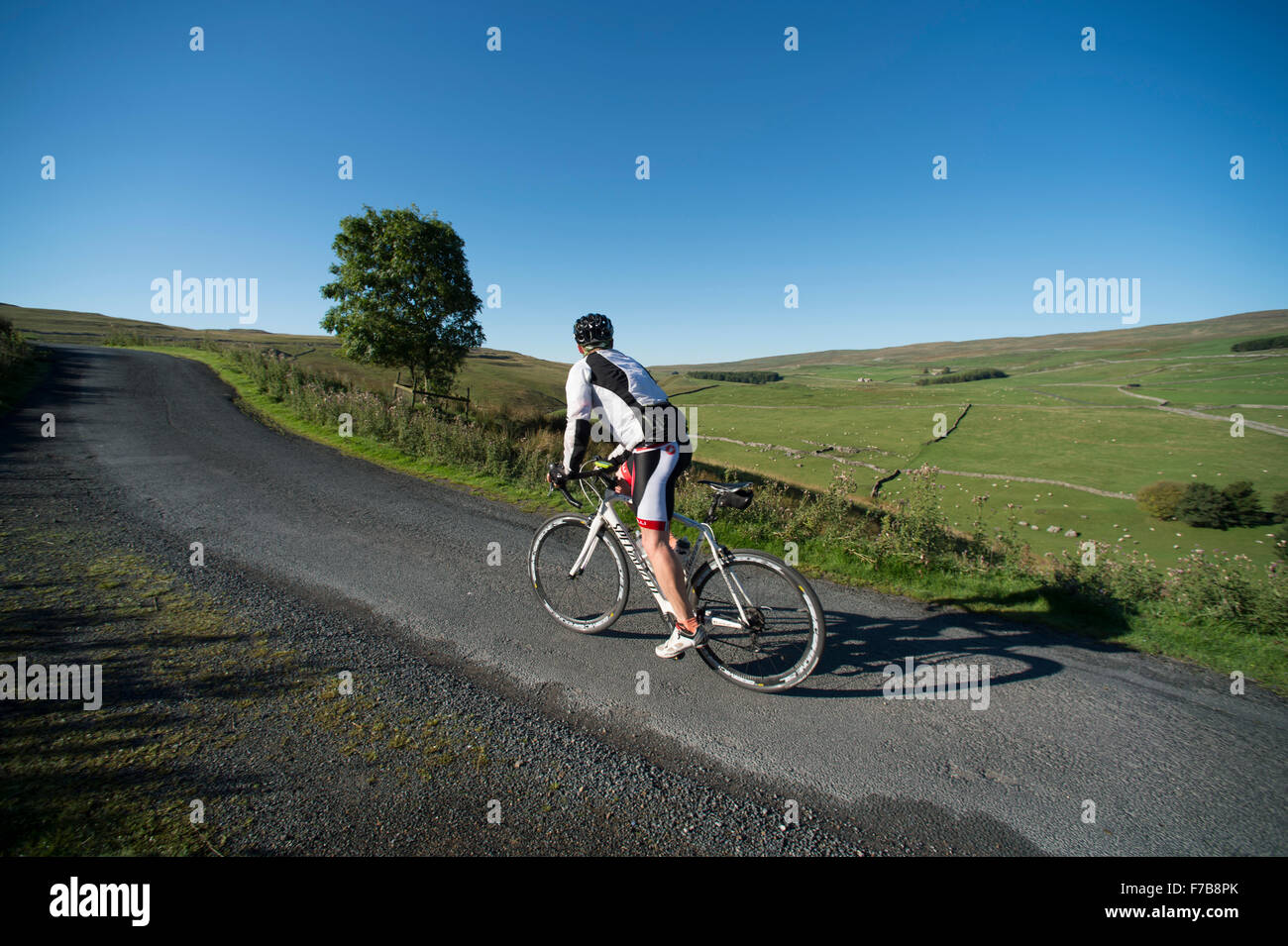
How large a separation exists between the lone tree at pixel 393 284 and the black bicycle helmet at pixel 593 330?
60.4 ft

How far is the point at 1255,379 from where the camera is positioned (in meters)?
79.1

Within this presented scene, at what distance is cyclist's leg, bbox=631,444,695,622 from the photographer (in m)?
4.00

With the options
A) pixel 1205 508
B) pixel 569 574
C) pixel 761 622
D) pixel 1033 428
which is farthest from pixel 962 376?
pixel 761 622

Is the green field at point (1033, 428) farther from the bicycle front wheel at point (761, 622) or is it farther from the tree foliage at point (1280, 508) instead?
the bicycle front wheel at point (761, 622)

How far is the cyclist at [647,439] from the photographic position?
157 inches

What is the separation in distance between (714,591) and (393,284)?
2041cm

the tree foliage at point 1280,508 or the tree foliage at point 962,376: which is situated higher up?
the tree foliage at point 962,376

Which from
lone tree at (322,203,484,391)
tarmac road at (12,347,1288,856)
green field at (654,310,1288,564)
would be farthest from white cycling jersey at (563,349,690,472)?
lone tree at (322,203,484,391)

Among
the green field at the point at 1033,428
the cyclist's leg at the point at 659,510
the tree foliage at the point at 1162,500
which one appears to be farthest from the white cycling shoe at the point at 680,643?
the tree foliage at the point at 1162,500

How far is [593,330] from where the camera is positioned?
4266 mm

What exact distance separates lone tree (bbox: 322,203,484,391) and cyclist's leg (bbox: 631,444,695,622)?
19169mm
